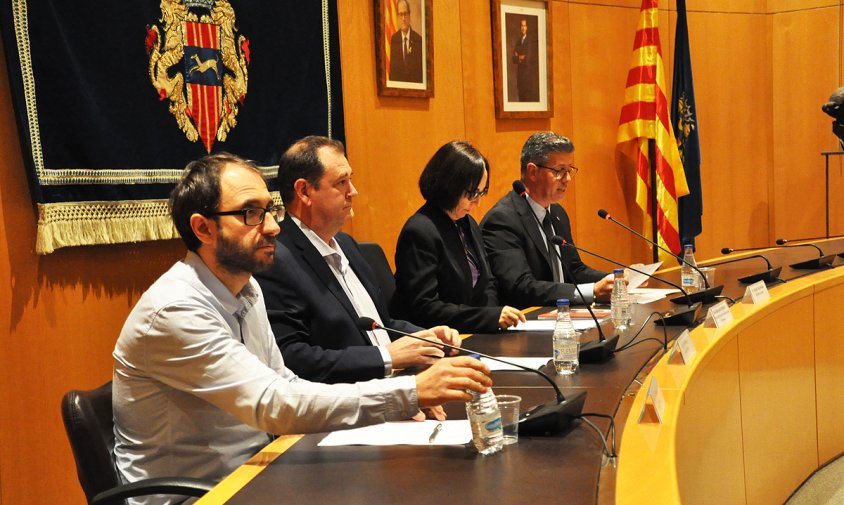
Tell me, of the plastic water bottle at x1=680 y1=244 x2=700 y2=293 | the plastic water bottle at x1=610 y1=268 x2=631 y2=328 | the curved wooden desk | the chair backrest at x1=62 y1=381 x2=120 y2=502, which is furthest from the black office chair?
the plastic water bottle at x1=680 y1=244 x2=700 y2=293

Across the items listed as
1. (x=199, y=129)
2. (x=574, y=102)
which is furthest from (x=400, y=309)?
(x=574, y=102)

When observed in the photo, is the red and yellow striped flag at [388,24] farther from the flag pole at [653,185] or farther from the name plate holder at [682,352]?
the name plate holder at [682,352]

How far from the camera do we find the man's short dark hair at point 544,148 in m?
4.11

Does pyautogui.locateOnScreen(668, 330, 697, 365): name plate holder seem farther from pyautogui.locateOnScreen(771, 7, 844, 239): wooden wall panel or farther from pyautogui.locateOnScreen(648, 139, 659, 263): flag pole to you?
pyautogui.locateOnScreen(771, 7, 844, 239): wooden wall panel

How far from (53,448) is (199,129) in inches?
54.8

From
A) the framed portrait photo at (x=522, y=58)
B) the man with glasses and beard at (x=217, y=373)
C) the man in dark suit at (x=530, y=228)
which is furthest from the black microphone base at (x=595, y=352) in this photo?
the framed portrait photo at (x=522, y=58)

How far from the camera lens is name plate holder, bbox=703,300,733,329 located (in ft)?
8.84

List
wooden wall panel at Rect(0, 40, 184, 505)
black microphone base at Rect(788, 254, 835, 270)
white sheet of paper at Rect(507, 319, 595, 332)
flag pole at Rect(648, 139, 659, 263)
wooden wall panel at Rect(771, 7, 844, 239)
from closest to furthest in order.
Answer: wooden wall panel at Rect(0, 40, 184, 505)
white sheet of paper at Rect(507, 319, 595, 332)
black microphone base at Rect(788, 254, 835, 270)
flag pole at Rect(648, 139, 659, 263)
wooden wall panel at Rect(771, 7, 844, 239)

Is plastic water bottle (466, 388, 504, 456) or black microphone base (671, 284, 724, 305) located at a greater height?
plastic water bottle (466, 388, 504, 456)

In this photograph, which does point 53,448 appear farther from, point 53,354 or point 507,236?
point 507,236

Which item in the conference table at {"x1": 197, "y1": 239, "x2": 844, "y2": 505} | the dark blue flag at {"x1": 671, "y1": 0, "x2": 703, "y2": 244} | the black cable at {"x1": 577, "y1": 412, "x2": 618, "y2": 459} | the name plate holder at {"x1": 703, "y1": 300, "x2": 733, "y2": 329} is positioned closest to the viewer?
the conference table at {"x1": 197, "y1": 239, "x2": 844, "y2": 505}

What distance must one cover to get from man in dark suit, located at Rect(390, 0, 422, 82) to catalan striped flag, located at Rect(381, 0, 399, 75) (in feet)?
0.09

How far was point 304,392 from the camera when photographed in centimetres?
180

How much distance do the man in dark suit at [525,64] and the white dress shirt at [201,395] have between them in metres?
4.07
